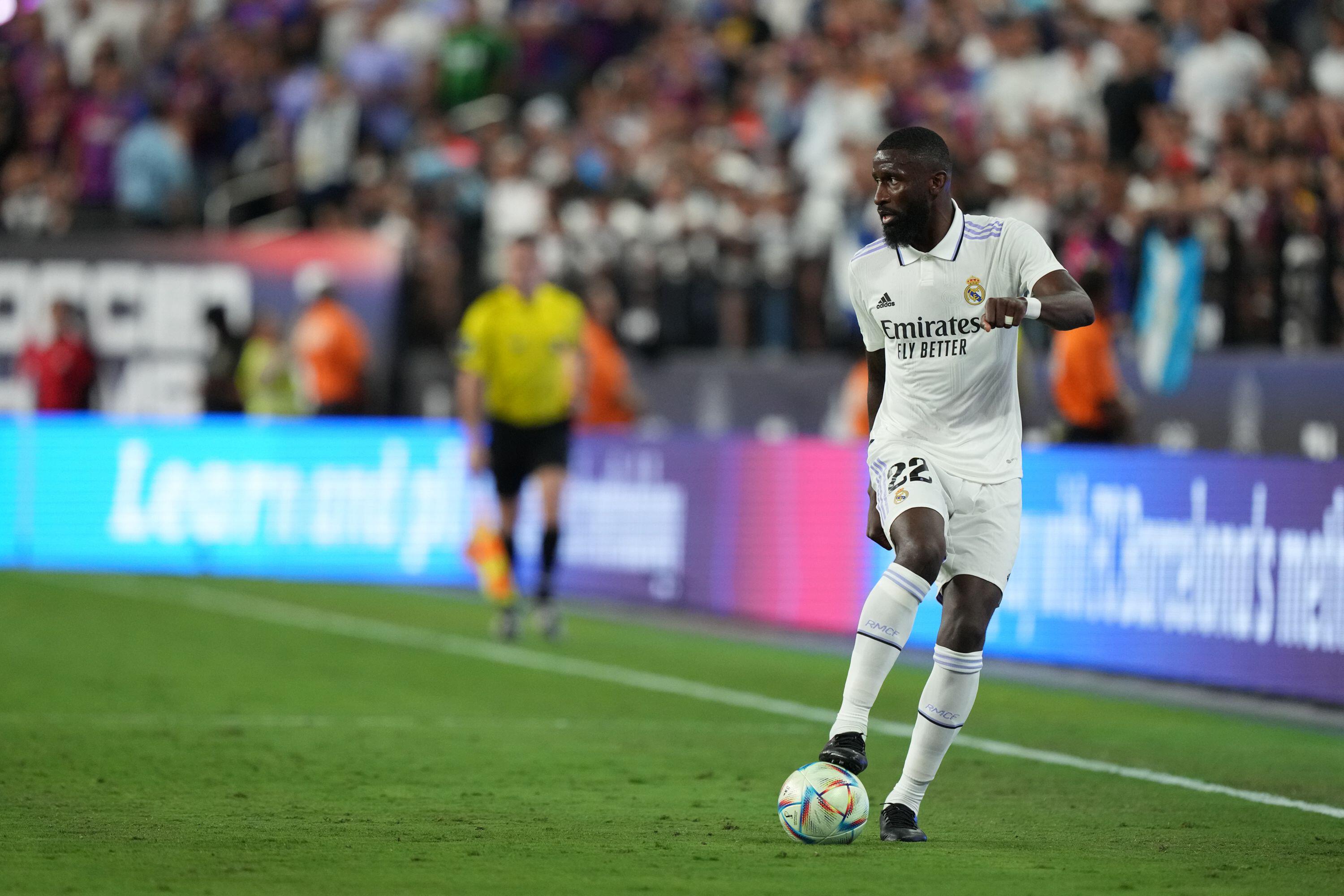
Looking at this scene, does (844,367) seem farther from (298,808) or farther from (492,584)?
(298,808)

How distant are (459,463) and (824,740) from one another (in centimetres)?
1002

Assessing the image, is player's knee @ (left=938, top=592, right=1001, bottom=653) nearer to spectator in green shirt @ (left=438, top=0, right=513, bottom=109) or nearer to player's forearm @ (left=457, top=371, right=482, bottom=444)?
player's forearm @ (left=457, top=371, right=482, bottom=444)

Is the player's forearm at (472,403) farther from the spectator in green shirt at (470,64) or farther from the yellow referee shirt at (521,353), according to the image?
the spectator in green shirt at (470,64)

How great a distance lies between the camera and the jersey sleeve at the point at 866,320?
736 cm

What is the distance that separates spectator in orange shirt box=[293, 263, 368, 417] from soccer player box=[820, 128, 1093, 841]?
15.0m

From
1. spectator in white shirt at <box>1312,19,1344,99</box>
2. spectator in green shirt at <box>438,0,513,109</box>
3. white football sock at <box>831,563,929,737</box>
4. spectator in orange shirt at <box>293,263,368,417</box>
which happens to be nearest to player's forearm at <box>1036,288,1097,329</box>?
white football sock at <box>831,563,929,737</box>

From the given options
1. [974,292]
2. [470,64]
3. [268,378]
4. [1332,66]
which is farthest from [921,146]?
[470,64]

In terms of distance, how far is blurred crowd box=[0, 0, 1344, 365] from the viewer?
16984 millimetres

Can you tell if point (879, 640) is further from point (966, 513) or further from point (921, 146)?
point (921, 146)

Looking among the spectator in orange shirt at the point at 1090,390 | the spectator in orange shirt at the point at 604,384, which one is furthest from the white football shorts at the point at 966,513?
the spectator in orange shirt at the point at 604,384

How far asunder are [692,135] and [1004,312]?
17855mm

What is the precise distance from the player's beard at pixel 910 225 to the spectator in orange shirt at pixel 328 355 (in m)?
15.1

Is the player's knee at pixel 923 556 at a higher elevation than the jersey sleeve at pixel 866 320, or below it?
below

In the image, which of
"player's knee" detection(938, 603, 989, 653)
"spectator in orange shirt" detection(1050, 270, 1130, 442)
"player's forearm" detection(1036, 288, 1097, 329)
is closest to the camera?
"player's forearm" detection(1036, 288, 1097, 329)
